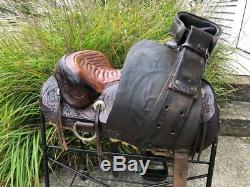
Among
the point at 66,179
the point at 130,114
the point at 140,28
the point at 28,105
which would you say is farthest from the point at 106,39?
the point at 130,114

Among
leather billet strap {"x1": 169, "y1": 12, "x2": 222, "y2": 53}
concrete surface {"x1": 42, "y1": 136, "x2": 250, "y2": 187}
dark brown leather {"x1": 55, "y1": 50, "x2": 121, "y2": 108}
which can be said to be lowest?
concrete surface {"x1": 42, "y1": 136, "x2": 250, "y2": 187}

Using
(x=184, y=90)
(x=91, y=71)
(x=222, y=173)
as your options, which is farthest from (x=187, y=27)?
(x=222, y=173)

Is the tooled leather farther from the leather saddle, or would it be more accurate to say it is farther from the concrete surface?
the concrete surface

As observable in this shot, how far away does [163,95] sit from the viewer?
1113 mm

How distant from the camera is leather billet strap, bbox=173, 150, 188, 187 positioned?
47.8 inches

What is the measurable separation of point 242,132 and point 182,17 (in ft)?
4.75

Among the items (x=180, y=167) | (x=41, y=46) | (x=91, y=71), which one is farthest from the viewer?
(x=41, y=46)

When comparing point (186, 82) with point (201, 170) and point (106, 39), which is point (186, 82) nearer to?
point (201, 170)

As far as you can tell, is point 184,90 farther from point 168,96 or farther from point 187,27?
point 187,27

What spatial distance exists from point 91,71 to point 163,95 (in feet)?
1.34

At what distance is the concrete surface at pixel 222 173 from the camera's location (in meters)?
1.94

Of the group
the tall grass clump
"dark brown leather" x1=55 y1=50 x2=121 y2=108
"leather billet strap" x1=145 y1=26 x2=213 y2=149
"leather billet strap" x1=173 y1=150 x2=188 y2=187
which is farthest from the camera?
the tall grass clump

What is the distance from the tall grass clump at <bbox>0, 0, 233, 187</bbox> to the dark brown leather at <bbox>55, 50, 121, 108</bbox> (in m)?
0.67

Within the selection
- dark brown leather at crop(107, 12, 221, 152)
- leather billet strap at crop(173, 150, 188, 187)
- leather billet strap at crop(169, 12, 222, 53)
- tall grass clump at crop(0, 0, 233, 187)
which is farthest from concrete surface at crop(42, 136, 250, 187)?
leather billet strap at crop(169, 12, 222, 53)
